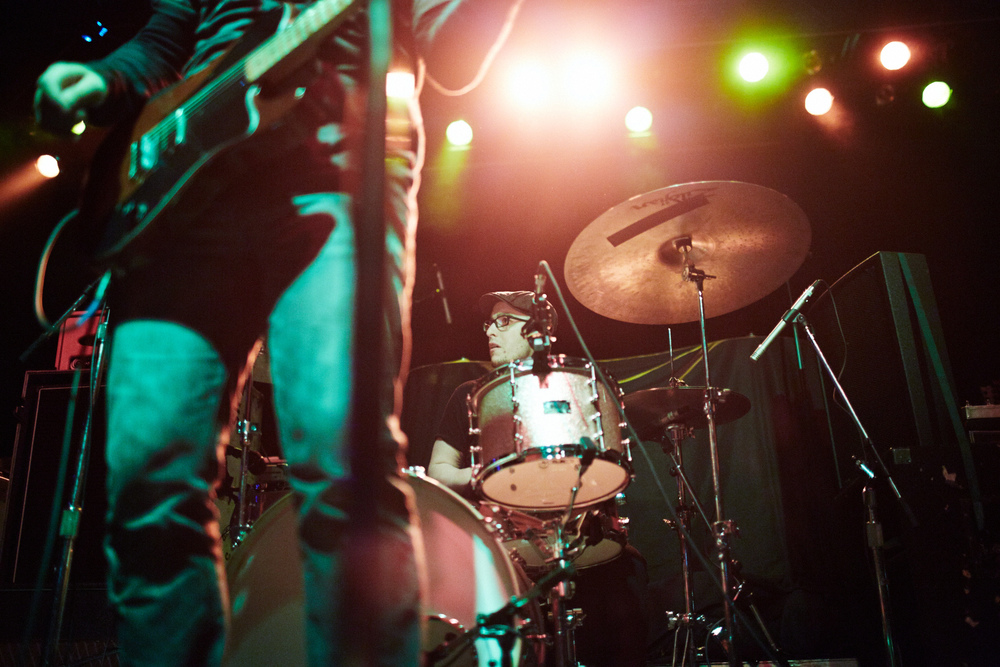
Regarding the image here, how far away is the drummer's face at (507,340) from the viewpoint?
3.88m

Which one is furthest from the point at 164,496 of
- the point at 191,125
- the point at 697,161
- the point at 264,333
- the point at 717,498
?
the point at 697,161

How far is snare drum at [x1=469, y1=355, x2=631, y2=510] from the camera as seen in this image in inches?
98.3

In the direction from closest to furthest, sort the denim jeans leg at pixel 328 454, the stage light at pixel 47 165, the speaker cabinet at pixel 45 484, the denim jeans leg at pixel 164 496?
1. the denim jeans leg at pixel 328 454
2. the denim jeans leg at pixel 164 496
3. the speaker cabinet at pixel 45 484
4. the stage light at pixel 47 165

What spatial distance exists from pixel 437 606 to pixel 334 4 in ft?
5.24

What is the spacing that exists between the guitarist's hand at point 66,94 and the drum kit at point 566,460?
1131mm

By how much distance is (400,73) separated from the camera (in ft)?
4.04

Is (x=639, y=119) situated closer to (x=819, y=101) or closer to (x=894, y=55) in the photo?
(x=819, y=101)

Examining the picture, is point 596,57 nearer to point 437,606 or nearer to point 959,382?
point 959,382

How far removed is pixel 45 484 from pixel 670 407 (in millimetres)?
3438

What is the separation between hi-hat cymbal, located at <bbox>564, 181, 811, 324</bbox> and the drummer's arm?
1.07 metres

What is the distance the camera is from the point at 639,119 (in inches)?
200

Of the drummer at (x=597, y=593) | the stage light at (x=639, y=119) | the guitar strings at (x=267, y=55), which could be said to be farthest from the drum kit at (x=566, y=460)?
the stage light at (x=639, y=119)

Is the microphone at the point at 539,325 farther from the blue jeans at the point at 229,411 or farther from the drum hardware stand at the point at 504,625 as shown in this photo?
the blue jeans at the point at 229,411

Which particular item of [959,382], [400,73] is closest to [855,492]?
[959,382]
